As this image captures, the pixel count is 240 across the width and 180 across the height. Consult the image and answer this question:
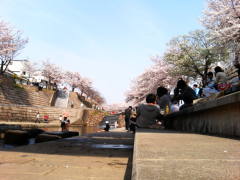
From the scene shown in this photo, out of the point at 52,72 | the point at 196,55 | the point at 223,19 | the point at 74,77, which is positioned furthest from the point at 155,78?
the point at 74,77

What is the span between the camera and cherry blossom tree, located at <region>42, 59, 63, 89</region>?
188ft

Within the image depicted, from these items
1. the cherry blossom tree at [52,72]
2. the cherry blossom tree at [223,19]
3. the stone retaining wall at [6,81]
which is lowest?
the stone retaining wall at [6,81]

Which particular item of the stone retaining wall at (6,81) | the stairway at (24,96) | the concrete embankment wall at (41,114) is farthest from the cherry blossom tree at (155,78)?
the stone retaining wall at (6,81)

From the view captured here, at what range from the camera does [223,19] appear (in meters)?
17.4

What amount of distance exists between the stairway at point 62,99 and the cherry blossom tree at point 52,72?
866cm

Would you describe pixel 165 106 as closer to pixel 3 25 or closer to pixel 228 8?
pixel 228 8

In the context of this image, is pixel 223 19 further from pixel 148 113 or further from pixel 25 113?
pixel 25 113

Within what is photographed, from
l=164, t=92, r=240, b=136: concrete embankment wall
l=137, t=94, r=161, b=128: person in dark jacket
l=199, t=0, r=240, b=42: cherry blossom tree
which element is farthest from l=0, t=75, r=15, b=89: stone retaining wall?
l=164, t=92, r=240, b=136: concrete embankment wall

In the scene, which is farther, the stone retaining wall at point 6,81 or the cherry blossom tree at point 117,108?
the cherry blossom tree at point 117,108

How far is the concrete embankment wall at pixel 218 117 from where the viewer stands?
3.30m

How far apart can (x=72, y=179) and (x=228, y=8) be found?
17.8 m

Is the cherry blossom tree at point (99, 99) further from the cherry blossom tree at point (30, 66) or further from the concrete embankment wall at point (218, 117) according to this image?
the concrete embankment wall at point (218, 117)

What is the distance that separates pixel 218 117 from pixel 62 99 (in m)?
47.1

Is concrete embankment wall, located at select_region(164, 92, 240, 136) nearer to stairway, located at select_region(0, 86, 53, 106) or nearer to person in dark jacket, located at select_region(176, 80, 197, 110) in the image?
person in dark jacket, located at select_region(176, 80, 197, 110)
